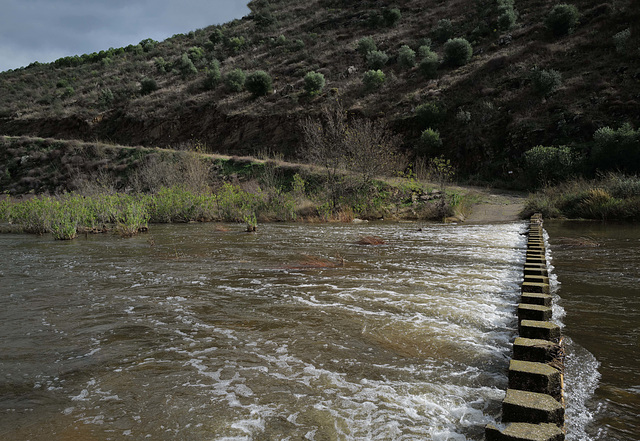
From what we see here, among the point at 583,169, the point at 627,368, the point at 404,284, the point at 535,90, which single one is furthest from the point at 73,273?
the point at 535,90

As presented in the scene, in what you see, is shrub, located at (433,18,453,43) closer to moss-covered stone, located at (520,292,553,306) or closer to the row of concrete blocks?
moss-covered stone, located at (520,292,553,306)

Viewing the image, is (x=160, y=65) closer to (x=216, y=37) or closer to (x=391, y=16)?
(x=216, y=37)

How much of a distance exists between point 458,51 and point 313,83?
42.2 ft

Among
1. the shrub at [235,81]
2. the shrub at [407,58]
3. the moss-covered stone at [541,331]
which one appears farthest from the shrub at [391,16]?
the moss-covered stone at [541,331]

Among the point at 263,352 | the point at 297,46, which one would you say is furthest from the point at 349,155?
the point at 297,46

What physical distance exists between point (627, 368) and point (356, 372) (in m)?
2.01

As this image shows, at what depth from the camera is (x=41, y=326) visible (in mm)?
4195

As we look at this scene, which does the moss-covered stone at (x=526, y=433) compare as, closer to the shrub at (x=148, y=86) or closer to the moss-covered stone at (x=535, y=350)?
the moss-covered stone at (x=535, y=350)

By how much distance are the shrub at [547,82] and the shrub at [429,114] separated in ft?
20.6

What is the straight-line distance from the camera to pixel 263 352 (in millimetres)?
3451

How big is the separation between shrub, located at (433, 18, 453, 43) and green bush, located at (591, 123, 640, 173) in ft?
85.7

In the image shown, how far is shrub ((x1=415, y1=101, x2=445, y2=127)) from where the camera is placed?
29188mm

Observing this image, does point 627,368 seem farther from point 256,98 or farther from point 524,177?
point 256,98

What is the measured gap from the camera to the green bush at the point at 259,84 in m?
39.2
